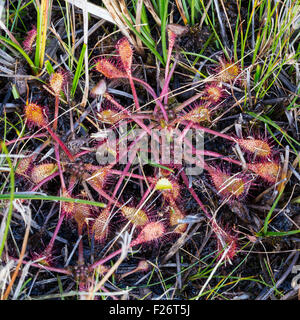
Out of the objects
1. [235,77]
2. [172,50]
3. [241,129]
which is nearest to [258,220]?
[241,129]

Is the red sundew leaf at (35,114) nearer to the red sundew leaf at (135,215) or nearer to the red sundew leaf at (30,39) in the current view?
the red sundew leaf at (30,39)

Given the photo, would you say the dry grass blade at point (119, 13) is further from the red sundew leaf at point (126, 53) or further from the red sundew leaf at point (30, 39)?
the red sundew leaf at point (30, 39)

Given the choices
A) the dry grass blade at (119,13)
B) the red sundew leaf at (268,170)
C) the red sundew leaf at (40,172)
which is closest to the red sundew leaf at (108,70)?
the dry grass blade at (119,13)

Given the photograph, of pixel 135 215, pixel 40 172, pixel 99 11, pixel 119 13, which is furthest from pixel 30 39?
pixel 135 215

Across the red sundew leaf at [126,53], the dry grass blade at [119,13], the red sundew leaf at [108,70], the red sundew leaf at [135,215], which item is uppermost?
the dry grass blade at [119,13]

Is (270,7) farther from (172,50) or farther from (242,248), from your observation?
(242,248)

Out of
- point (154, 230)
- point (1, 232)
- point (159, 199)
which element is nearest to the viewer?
point (1, 232)

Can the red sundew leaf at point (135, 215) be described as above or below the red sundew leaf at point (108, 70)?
below

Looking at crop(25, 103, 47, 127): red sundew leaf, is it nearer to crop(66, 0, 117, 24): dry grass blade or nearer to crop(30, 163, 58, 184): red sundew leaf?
crop(30, 163, 58, 184): red sundew leaf

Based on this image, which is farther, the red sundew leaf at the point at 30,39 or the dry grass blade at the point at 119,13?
the red sundew leaf at the point at 30,39

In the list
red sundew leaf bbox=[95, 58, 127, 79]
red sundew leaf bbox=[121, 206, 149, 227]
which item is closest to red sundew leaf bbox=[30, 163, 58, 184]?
red sundew leaf bbox=[121, 206, 149, 227]

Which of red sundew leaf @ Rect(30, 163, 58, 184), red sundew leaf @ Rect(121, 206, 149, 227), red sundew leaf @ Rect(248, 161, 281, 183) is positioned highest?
red sundew leaf @ Rect(248, 161, 281, 183)
